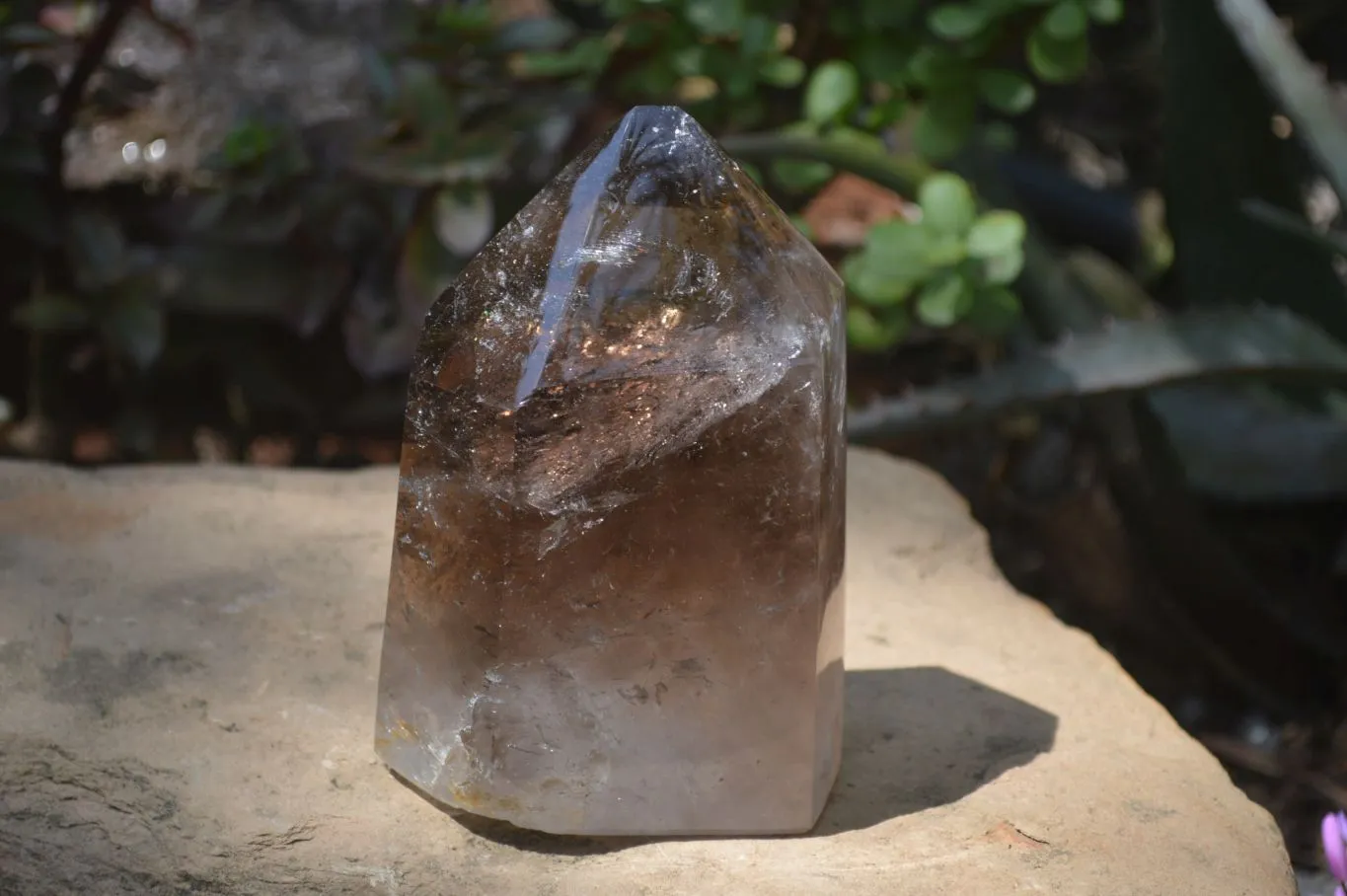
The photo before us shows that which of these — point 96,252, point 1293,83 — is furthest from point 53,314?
point 1293,83

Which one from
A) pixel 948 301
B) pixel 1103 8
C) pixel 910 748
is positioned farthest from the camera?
pixel 1103 8

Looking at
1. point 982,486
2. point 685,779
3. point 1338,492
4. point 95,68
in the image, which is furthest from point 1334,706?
point 95,68

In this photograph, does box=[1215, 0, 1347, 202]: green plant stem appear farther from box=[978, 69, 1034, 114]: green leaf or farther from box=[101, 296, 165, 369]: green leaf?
box=[101, 296, 165, 369]: green leaf

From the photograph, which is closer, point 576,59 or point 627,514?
point 627,514

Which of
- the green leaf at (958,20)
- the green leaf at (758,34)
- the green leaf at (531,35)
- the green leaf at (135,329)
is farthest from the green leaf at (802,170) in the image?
the green leaf at (135,329)

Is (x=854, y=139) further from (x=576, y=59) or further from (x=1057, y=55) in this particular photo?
(x=576, y=59)
